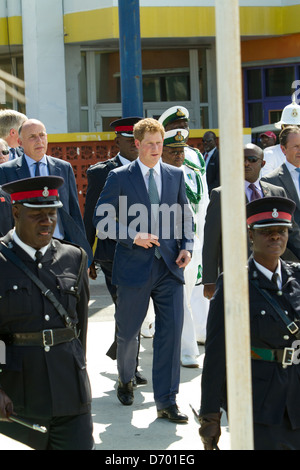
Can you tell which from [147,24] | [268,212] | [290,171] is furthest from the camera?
[147,24]

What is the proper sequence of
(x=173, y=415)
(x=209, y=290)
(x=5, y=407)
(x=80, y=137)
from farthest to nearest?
(x=80, y=137)
(x=209, y=290)
(x=173, y=415)
(x=5, y=407)

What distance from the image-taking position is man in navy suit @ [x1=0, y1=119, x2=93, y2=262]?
6387 mm

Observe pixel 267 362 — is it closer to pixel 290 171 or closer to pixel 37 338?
pixel 37 338

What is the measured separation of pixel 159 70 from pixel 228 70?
1768 centimetres

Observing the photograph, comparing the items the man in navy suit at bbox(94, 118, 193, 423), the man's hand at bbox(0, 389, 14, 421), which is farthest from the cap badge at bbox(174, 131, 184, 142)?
the man's hand at bbox(0, 389, 14, 421)

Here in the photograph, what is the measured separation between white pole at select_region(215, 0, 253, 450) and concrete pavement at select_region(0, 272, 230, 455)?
4.48ft

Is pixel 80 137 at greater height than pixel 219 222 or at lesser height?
greater

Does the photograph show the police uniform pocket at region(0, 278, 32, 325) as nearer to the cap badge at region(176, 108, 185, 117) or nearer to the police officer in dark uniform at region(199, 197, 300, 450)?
the police officer in dark uniform at region(199, 197, 300, 450)

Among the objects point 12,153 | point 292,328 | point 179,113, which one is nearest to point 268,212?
point 292,328

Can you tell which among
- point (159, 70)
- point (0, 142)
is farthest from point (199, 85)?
point (0, 142)

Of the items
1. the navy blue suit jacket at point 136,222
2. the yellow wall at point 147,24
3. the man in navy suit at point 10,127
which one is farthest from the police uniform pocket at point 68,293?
the yellow wall at point 147,24

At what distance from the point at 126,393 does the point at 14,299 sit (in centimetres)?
265

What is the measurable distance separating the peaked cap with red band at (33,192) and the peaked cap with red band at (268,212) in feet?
3.13

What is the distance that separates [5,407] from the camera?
4.05 m
